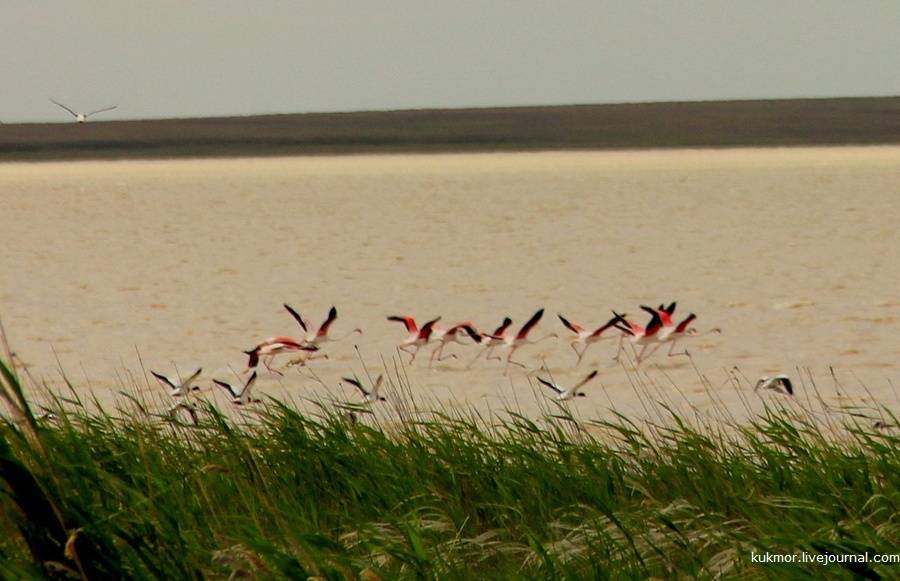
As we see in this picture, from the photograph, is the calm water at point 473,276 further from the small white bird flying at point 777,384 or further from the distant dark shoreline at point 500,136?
the distant dark shoreline at point 500,136

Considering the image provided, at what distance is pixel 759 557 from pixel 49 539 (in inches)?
54.6

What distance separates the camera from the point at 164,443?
3297mm

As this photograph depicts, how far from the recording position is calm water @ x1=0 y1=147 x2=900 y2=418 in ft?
19.7

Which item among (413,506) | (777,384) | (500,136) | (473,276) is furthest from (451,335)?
(500,136)

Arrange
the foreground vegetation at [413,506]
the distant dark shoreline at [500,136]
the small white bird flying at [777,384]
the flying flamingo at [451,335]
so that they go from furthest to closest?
the distant dark shoreline at [500,136], the flying flamingo at [451,335], the small white bird flying at [777,384], the foreground vegetation at [413,506]

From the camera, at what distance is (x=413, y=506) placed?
3.03 metres

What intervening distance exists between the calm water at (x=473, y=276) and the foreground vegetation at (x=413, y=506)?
1.80 feet

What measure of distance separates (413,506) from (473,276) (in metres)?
6.90

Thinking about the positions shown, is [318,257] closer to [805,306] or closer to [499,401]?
[805,306]

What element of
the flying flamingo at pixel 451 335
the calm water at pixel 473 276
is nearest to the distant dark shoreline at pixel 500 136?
the calm water at pixel 473 276

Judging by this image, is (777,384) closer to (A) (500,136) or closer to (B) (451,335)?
(B) (451,335)

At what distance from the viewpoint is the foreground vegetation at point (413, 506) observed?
2.44 meters

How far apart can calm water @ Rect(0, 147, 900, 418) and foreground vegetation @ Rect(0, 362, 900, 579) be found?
1.80ft

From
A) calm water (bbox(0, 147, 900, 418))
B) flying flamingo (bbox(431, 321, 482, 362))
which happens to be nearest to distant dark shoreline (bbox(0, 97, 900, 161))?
calm water (bbox(0, 147, 900, 418))
